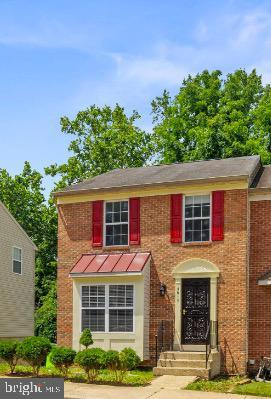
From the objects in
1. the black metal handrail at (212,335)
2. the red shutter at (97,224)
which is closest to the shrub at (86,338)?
the red shutter at (97,224)

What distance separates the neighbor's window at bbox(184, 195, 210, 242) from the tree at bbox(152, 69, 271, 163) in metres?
12.4

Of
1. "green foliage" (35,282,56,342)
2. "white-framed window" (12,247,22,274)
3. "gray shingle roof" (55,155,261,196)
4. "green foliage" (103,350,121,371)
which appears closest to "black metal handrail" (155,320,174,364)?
"green foliage" (103,350,121,371)

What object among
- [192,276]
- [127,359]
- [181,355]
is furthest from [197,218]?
[127,359]

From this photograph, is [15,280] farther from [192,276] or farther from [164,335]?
[192,276]

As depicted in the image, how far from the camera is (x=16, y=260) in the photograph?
31656 mm

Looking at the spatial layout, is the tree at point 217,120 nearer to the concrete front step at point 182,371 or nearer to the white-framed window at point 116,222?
the white-framed window at point 116,222

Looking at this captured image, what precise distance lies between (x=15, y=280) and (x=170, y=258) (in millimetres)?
11185

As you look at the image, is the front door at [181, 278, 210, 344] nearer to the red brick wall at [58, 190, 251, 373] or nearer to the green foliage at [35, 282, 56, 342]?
the red brick wall at [58, 190, 251, 373]

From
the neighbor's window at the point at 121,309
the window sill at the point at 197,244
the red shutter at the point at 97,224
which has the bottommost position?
the neighbor's window at the point at 121,309

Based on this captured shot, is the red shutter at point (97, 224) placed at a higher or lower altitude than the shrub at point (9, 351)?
higher

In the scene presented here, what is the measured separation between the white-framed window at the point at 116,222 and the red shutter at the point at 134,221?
0.62 feet

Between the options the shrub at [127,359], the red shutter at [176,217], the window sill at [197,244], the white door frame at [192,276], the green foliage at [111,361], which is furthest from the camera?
the red shutter at [176,217]

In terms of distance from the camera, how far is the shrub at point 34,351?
19453mm

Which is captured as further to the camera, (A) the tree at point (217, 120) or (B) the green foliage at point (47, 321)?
(B) the green foliage at point (47, 321)
